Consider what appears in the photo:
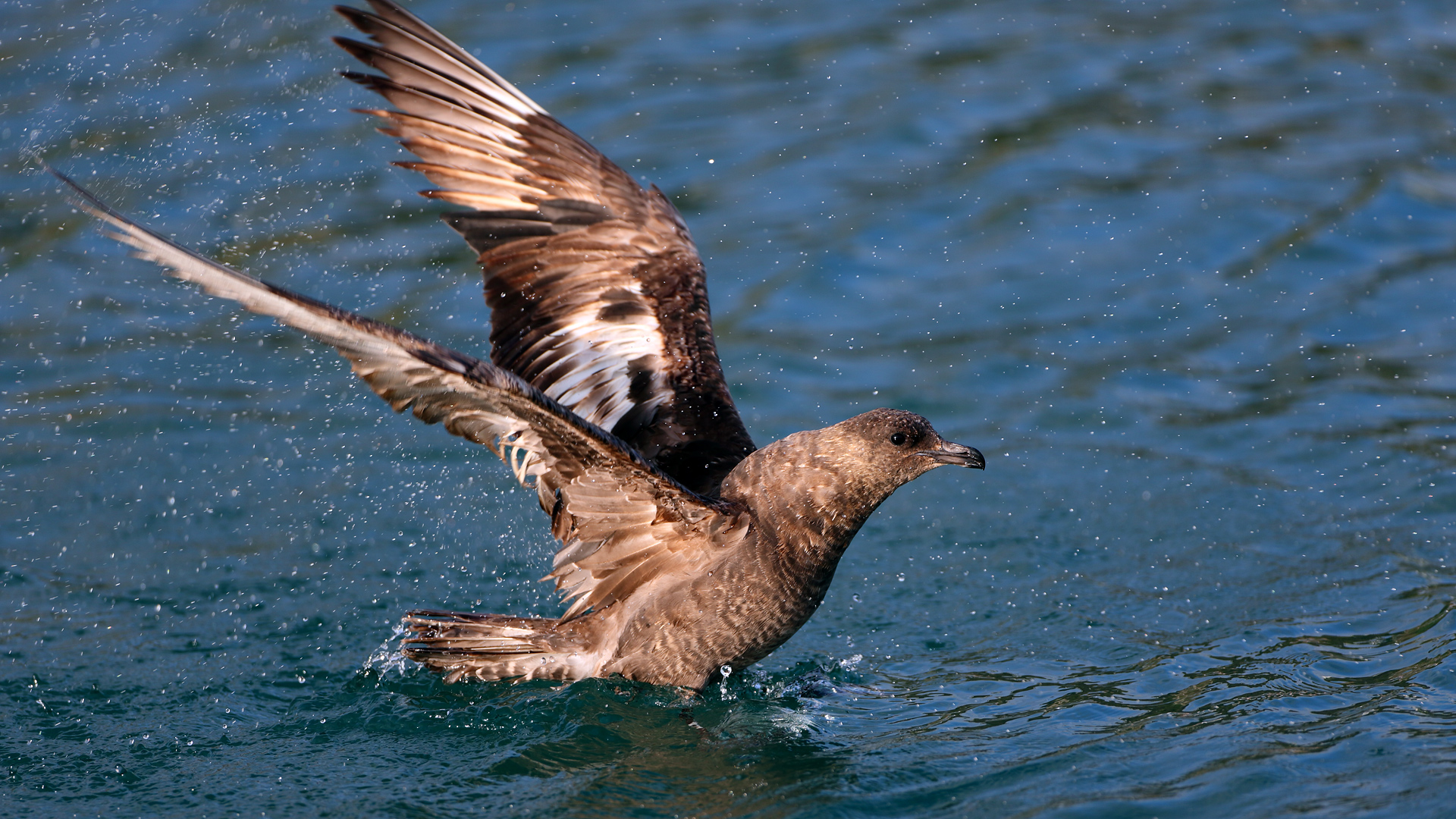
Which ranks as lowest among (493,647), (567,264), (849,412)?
(493,647)

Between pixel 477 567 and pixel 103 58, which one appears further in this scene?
pixel 103 58

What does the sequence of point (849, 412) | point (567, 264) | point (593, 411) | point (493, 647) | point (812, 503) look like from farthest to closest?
point (849, 412), point (567, 264), point (593, 411), point (493, 647), point (812, 503)

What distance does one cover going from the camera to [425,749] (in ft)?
17.5

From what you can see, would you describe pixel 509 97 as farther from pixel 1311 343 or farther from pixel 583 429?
pixel 1311 343

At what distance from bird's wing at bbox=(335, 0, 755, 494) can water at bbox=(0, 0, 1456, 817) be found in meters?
1.12

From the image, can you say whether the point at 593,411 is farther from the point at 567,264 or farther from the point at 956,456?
the point at 956,456

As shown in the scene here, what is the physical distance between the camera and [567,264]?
6.27 m

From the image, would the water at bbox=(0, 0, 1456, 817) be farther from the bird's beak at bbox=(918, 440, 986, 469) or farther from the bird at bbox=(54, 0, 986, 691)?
the bird's beak at bbox=(918, 440, 986, 469)

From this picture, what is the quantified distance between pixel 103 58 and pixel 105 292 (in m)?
2.71

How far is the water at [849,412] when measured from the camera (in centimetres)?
528

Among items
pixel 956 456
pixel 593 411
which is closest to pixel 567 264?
pixel 593 411

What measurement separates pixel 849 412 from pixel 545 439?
3.58 meters

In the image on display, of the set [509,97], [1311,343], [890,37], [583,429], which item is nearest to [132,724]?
[583,429]

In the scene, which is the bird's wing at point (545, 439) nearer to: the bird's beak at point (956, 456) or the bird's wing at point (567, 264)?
the bird's wing at point (567, 264)
